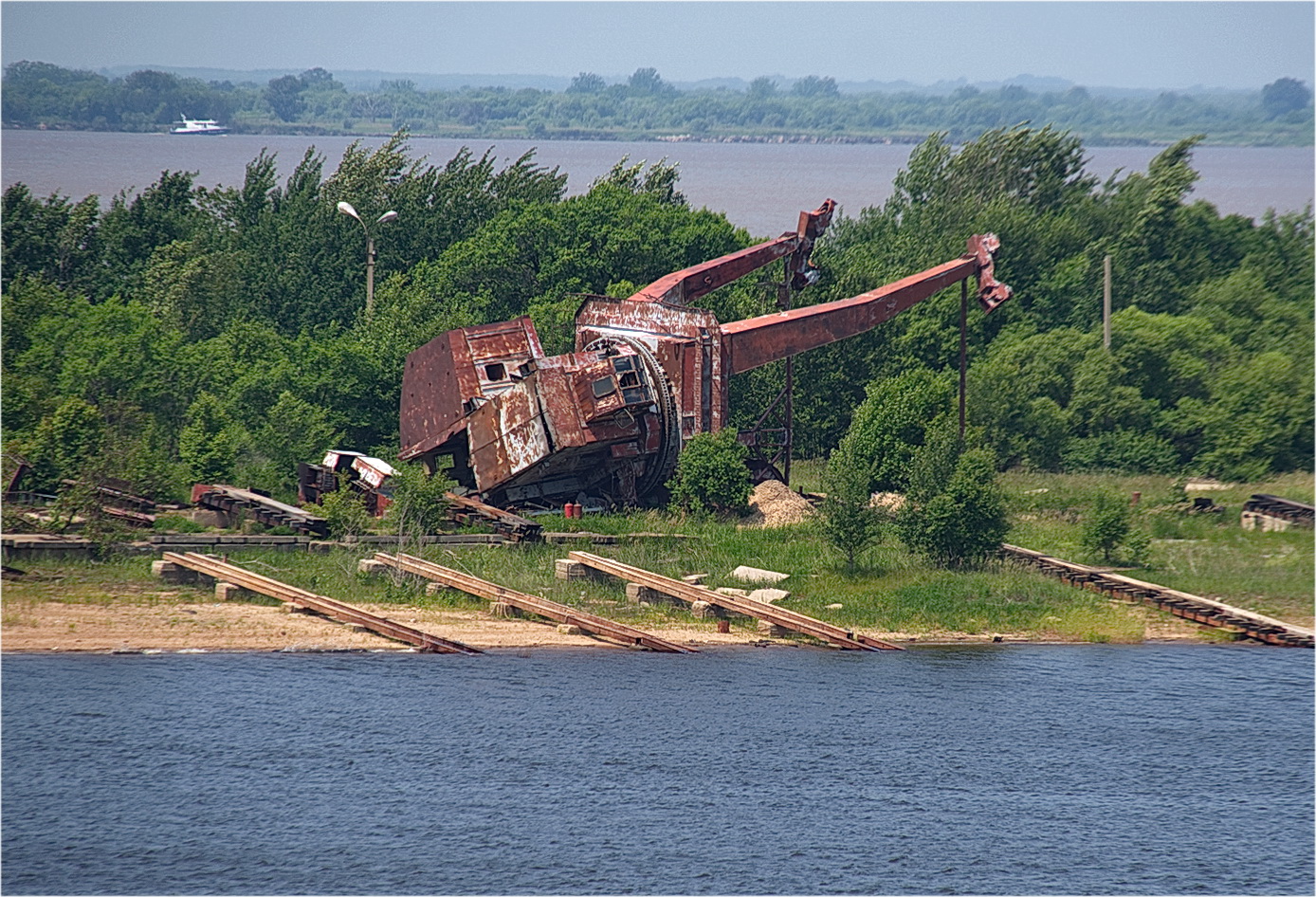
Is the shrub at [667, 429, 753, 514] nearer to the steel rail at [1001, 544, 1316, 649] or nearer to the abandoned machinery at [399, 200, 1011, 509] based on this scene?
the abandoned machinery at [399, 200, 1011, 509]

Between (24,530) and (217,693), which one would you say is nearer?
(217,693)

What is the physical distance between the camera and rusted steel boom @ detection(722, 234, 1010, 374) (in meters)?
38.7

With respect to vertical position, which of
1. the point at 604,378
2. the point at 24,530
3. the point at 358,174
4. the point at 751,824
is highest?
the point at 358,174

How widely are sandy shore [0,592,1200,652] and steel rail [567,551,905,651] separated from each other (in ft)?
1.57

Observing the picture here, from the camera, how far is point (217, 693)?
91.0 ft

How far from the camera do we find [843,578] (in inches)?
1337

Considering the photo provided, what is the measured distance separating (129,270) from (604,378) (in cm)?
2596

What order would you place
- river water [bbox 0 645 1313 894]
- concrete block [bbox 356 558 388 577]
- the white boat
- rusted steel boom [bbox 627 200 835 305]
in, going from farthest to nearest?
the white boat < rusted steel boom [bbox 627 200 835 305] < concrete block [bbox 356 558 388 577] < river water [bbox 0 645 1313 894]

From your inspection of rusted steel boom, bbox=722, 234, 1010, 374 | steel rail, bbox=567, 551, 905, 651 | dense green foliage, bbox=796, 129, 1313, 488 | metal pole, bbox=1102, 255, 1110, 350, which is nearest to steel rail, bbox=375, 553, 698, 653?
steel rail, bbox=567, 551, 905, 651

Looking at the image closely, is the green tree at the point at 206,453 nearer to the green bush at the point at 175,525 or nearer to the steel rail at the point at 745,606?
the green bush at the point at 175,525

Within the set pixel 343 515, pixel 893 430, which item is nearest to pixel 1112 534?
pixel 893 430

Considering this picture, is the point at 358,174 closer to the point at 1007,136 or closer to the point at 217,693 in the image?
the point at 1007,136

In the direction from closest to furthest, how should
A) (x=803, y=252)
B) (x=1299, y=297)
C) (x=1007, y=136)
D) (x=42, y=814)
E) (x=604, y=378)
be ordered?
(x=42, y=814) → (x=604, y=378) → (x=803, y=252) → (x=1299, y=297) → (x=1007, y=136)

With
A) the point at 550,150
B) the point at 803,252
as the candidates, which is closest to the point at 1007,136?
the point at 803,252
